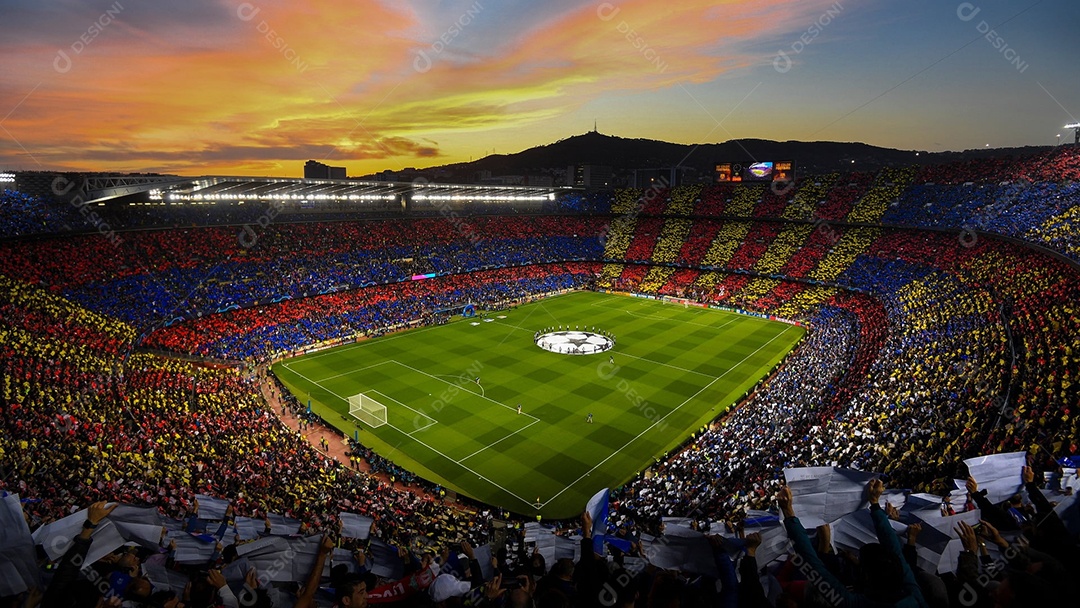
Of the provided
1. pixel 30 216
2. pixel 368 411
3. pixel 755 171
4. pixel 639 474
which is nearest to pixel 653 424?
pixel 639 474

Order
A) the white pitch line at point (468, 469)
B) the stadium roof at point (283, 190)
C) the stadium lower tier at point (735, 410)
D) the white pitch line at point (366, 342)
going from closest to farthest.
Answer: the stadium lower tier at point (735, 410)
the white pitch line at point (468, 469)
the stadium roof at point (283, 190)
the white pitch line at point (366, 342)

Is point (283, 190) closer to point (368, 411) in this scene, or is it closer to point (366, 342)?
point (366, 342)

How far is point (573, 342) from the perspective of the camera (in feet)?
148

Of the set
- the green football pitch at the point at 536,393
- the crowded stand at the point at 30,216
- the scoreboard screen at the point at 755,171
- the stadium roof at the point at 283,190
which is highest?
the scoreboard screen at the point at 755,171

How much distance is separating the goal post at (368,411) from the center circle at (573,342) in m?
15.5

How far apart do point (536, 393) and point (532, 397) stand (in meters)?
0.72

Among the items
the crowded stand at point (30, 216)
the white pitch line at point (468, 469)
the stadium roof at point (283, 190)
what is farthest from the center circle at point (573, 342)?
the crowded stand at point (30, 216)

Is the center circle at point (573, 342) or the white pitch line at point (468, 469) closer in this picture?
the white pitch line at point (468, 469)

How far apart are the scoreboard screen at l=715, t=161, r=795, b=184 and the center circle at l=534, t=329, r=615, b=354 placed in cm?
4146

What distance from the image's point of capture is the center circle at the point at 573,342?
142 feet

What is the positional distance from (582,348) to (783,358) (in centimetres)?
1512

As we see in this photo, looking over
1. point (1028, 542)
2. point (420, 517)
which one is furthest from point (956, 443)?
point (420, 517)

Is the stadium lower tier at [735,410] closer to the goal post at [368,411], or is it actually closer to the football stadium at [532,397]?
the football stadium at [532,397]

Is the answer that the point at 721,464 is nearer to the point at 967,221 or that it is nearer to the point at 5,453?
the point at 5,453
